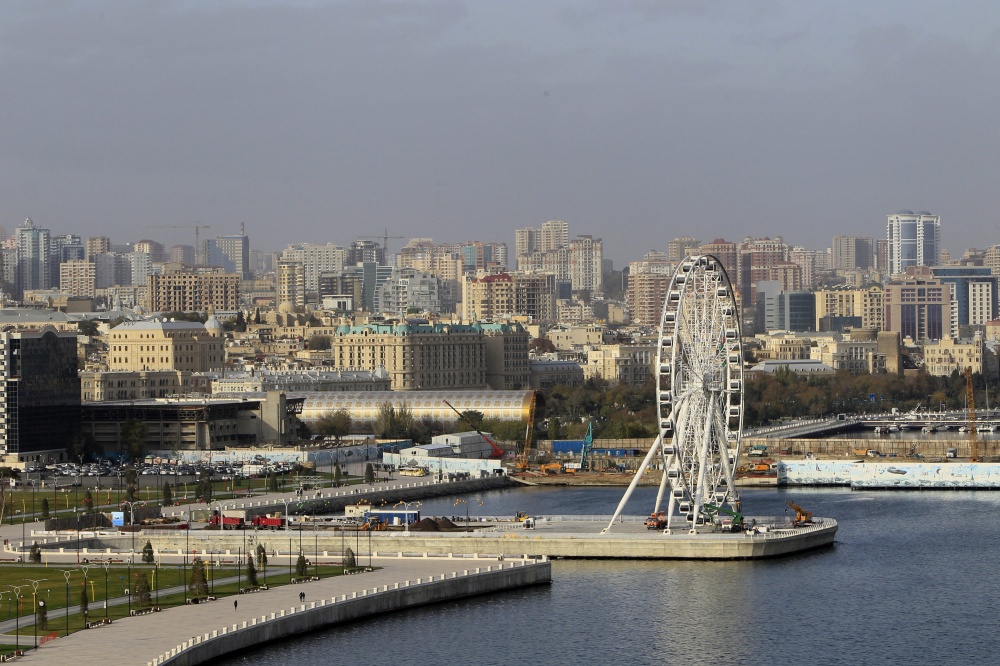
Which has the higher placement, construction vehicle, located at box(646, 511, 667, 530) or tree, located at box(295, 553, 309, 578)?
construction vehicle, located at box(646, 511, 667, 530)

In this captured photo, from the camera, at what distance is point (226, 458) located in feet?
239

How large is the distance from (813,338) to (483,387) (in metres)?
42.9

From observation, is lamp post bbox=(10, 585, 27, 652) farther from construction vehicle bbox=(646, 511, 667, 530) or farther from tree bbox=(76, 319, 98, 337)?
tree bbox=(76, 319, 98, 337)

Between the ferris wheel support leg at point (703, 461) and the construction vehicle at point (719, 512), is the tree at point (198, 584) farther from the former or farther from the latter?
the construction vehicle at point (719, 512)

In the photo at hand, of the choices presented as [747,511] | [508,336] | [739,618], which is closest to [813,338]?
[508,336]

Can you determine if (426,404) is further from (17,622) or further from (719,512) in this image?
(17,622)

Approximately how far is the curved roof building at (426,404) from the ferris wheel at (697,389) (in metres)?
34.8

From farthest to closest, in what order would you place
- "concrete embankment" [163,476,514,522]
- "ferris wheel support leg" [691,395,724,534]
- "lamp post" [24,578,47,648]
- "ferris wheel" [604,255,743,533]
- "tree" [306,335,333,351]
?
1. "tree" [306,335,333,351]
2. "concrete embankment" [163,476,514,522]
3. "ferris wheel" [604,255,743,533]
4. "ferris wheel support leg" [691,395,724,534]
5. "lamp post" [24,578,47,648]

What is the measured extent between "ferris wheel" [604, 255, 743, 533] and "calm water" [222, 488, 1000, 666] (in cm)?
272

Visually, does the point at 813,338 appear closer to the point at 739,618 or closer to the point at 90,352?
the point at 90,352

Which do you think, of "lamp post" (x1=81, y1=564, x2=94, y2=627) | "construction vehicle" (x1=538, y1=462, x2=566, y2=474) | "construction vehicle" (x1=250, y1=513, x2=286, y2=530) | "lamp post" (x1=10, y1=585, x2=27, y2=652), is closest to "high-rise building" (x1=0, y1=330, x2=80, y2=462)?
"construction vehicle" (x1=538, y1=462, x2=566, y2=474)

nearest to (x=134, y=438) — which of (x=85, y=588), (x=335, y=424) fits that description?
(x=335, y=424)

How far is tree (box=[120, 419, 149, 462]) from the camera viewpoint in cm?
7338

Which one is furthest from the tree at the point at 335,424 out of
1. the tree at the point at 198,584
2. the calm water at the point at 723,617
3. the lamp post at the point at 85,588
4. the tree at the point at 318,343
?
the tree at the point at 318,343
